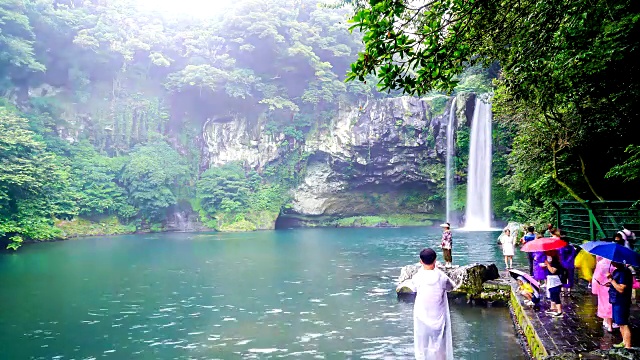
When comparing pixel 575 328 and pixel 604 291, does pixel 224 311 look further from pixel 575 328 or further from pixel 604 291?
pixel 604 291

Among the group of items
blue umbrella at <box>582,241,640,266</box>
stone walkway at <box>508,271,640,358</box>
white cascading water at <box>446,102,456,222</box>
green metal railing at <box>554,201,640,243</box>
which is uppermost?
white cascading water at <box>446,102,456,222</box>

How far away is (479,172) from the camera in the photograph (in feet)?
102

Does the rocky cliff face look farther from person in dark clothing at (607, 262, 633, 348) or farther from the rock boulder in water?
person in dark clothing at (607, 262, 633, 348)

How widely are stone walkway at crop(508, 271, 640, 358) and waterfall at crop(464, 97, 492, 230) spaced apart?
23.7 meters

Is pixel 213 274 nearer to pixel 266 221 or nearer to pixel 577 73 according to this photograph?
pixel 577 73

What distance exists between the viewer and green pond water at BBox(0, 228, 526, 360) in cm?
→ 731

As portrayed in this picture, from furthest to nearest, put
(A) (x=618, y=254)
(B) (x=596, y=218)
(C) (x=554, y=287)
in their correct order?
1. (B) (x=596, y=218)
2. (C) (x=554, y=287)
3. (A) (x=618, y=254)

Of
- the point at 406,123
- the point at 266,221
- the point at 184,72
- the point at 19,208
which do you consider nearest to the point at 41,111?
the point at 184,72

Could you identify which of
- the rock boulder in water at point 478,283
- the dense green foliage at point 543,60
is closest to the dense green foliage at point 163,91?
the dense green foliage at point 543,60

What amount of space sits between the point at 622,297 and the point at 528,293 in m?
2.75

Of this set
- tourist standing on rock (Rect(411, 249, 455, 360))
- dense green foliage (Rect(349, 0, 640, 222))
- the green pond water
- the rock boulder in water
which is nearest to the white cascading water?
the green pond water

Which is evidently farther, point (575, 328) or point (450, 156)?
point (450, 156)

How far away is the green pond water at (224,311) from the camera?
7312 millimetres

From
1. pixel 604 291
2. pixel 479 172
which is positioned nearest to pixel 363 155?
pixel 479 172
